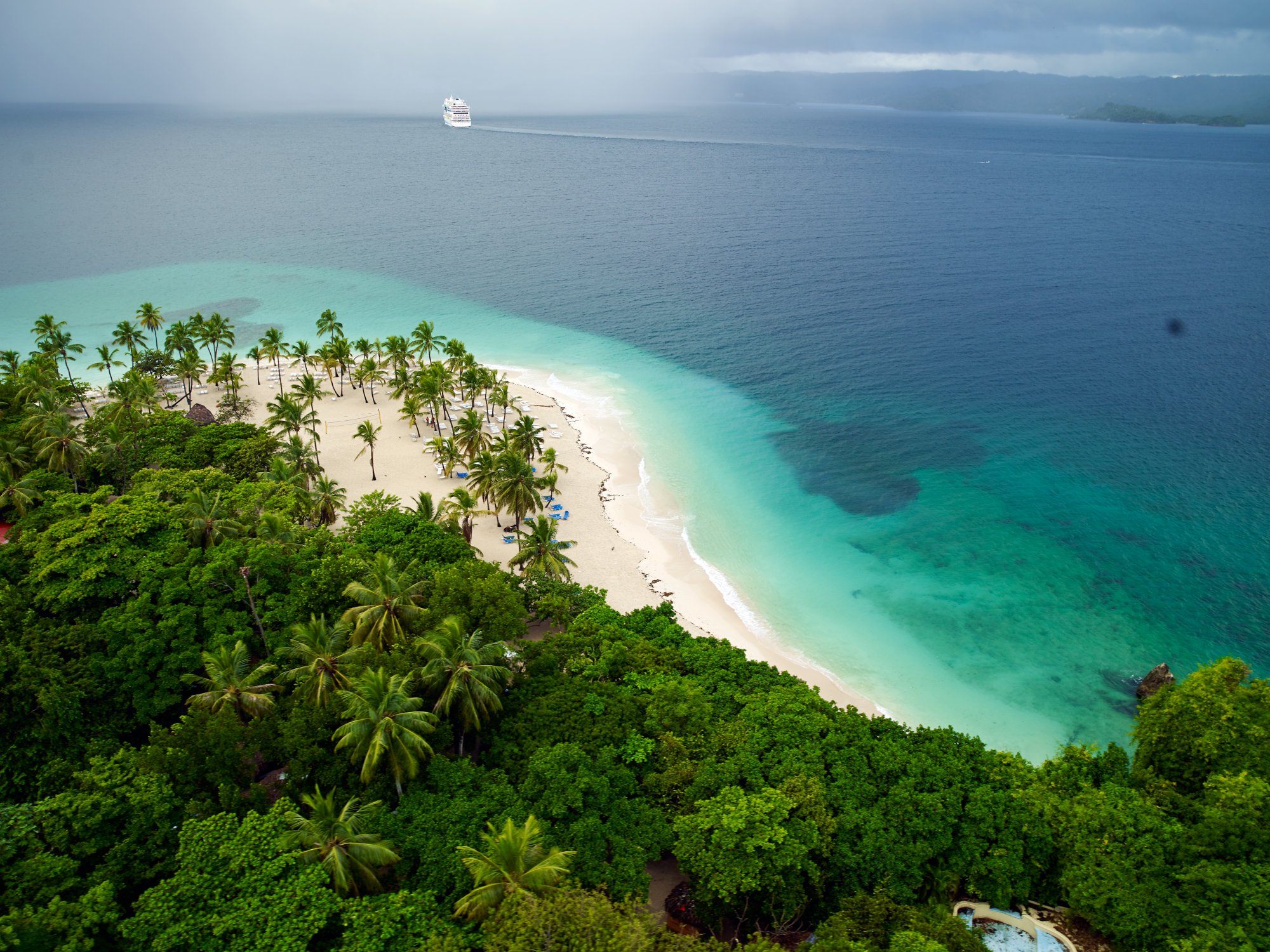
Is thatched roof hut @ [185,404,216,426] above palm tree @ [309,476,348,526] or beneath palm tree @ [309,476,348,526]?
above

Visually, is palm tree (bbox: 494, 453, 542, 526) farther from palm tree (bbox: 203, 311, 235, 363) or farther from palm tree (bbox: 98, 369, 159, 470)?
palm tree (bbox: 203, 311, 235, 363)

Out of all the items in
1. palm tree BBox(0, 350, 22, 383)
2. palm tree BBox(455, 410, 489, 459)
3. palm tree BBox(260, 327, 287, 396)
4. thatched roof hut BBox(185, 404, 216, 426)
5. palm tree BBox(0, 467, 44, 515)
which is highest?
palm tree BBox(260, 327, 287, 396)

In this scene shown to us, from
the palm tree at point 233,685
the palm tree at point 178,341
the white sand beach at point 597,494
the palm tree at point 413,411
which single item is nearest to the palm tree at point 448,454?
the white sand beach at point 597,494

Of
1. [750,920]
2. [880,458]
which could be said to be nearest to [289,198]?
[880,458]

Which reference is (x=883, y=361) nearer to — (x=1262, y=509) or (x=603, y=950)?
(x=1262, y=509)

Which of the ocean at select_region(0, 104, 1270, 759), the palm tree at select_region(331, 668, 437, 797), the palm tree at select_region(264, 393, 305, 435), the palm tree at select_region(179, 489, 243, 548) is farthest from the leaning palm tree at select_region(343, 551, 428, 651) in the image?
the palm tree at select_region(264, 393, 305, 435)

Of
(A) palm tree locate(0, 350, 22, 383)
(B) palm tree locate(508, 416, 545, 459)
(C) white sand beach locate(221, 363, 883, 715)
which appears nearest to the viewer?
(C) white sand beach locate(221, 363, 883, 715)

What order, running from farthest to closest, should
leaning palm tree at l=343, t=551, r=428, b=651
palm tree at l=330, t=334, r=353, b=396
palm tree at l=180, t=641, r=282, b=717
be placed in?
palm tree at l=330, t=334, r=353, b=396, leaning palm tree at l=343, t=551, r=428, b=651, palm tree at l=180, t=641, r=282, b=717
